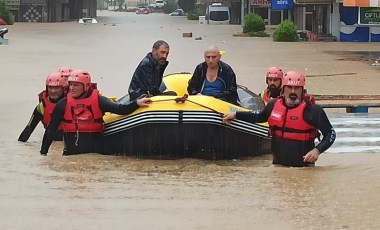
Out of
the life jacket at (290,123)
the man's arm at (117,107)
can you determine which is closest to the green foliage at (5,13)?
the man's arm at (117,107)

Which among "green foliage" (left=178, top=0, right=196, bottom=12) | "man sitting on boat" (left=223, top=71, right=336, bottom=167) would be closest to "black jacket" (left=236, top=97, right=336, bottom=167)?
"man sitting on boat" (left=223, top=71, right=336, bottom=167)

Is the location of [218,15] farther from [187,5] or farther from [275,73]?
[275,73]

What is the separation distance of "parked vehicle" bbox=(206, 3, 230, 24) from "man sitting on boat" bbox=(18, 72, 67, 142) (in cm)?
6409

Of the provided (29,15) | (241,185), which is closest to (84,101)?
(241,185)

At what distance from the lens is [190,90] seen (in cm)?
1061

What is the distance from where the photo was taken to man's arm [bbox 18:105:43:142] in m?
11.0

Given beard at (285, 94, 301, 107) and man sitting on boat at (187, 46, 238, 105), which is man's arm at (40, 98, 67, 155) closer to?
man sitting on boat at (187, 46, 238, 105)

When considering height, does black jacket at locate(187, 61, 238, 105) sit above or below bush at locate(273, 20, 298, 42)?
below

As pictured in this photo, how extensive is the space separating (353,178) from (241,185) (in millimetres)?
1259

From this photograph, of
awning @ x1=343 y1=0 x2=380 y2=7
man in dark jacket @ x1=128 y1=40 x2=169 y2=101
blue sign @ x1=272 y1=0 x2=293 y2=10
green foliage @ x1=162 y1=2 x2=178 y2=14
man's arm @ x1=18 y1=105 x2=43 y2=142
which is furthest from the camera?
green foliage @ x1=162 y1=2 x2=178 y2=14

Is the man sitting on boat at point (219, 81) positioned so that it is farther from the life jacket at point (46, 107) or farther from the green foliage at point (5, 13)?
the green foliage at point (5, 13)

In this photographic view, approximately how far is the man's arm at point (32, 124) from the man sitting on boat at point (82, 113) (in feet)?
3.24

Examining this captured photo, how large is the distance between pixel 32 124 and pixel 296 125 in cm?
399

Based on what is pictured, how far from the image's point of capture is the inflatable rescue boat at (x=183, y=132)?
9633 millimetres
